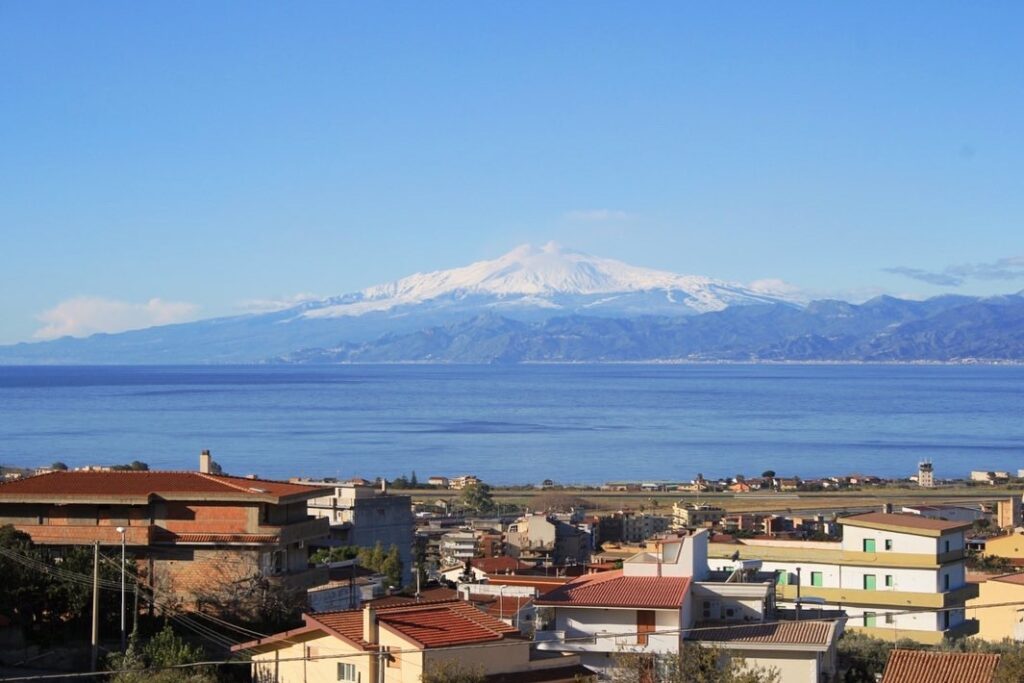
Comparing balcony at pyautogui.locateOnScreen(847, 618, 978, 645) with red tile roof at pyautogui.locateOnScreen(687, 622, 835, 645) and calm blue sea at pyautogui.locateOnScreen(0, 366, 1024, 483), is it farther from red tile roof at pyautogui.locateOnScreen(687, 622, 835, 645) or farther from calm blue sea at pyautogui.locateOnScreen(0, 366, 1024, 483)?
calm blue sea at pyautogui.locateOnScreen(0, 366, 1024, 483)

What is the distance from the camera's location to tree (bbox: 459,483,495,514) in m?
65.9

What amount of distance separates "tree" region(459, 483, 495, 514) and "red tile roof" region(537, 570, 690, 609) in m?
47.9

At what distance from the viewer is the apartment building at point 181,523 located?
18875 mm

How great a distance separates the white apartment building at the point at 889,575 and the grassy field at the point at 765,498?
41243 millimetres

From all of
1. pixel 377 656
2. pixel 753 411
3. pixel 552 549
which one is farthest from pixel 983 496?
pixel 753 411

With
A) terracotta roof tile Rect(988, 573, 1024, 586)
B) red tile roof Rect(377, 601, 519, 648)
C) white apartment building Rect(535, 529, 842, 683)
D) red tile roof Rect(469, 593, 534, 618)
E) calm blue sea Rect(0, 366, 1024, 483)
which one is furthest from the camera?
calm blue sea Rect(0, 366, 1024, 483)

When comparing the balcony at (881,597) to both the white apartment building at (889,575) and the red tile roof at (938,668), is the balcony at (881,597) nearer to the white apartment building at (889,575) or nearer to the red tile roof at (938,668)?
the white apartment building at (889,575)

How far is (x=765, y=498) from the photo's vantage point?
74.8 m

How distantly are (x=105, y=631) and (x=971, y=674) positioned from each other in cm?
874

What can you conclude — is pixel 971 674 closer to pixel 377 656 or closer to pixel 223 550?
pixel 377 656

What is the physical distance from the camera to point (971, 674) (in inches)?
550

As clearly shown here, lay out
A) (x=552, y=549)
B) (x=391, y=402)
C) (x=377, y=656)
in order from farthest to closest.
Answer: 1. (x=391, y=402)
2. (x=552, y=549)
3. (x=377, y=656)

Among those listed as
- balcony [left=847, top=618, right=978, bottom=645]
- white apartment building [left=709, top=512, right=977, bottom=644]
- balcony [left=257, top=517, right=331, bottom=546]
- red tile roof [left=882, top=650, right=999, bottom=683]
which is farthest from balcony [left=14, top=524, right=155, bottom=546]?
red tile roof [left=882, top=650, right=999, bottom=683]

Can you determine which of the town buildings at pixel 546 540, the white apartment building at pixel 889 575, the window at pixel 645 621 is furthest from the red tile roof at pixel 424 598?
the town buildings at pixel 546 540
